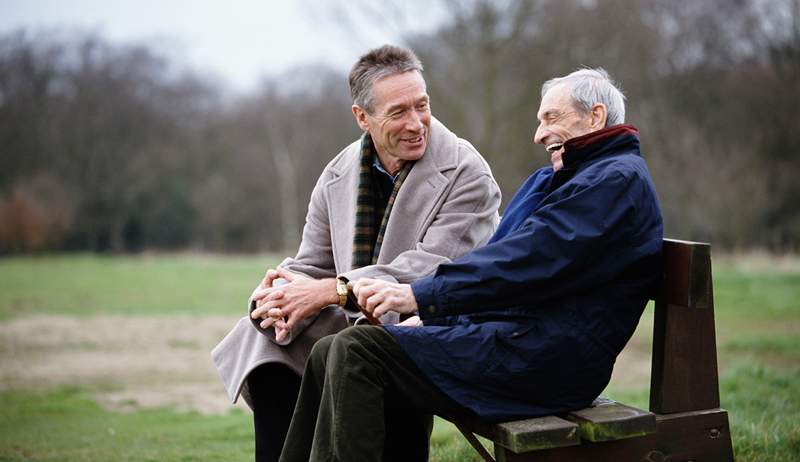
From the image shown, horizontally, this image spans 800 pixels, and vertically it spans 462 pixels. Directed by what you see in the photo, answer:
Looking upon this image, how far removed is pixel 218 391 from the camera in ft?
26.7

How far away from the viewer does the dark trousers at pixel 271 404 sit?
135 inches

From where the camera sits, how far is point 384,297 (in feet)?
9.17

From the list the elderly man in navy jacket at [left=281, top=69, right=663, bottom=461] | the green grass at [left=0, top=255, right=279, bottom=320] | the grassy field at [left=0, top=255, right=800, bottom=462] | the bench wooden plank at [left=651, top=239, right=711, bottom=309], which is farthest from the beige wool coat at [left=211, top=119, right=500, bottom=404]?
the green grass at [left=0, top=255, right=279, bottom=320]

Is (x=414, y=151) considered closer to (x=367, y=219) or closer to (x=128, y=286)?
(x=367, y=219)

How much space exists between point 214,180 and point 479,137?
28.2m

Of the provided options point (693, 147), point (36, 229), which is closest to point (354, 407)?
point (693, 147)

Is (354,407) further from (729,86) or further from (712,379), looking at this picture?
(729,86)

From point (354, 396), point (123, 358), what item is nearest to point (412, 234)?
point (354, 396)

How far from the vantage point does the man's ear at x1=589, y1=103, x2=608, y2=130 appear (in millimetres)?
2969

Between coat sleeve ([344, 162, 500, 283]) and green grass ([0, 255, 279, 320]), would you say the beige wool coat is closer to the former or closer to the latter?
coat sleeve ([344, 162, 500, 283])

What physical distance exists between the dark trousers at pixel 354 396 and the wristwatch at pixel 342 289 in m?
0.47

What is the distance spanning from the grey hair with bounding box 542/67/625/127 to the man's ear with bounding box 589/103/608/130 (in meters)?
0.01

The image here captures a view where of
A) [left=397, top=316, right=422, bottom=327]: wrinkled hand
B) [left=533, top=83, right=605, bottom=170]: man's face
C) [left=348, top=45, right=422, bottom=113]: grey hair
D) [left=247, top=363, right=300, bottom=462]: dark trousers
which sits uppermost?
[left=348, top=45, right=422, bottom=113]: grey hair

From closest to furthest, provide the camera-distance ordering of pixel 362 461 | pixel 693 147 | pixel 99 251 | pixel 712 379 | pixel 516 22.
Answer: pixel 362 461 → pixel 712 379 → pixel 516 22 → pixel 693 147 → pixel 99 251
